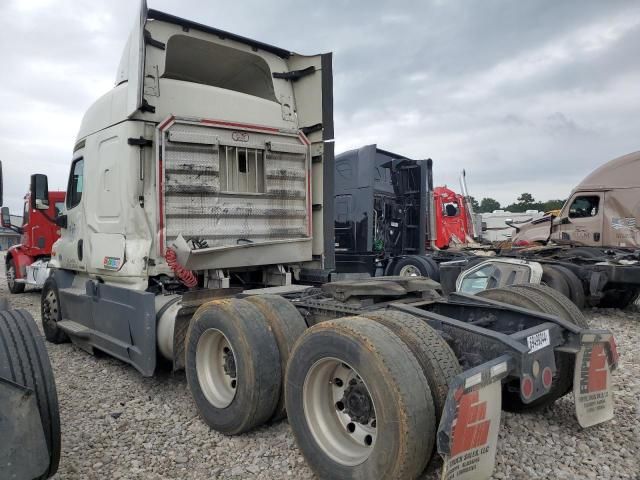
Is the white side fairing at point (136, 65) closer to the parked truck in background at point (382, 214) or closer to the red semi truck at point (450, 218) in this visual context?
the parked truck in background at point (382, 214)

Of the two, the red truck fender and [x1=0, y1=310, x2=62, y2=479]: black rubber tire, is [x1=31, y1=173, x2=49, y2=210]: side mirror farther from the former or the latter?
the red truck fender

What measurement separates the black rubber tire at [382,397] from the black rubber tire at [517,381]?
3.07 feet

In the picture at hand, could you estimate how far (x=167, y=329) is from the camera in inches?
163

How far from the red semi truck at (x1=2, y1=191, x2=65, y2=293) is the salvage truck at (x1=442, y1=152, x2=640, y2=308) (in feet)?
28.1

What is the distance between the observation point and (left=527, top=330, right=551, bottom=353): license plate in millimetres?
2641

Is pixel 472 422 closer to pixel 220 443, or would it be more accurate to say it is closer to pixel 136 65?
pixel 220 443

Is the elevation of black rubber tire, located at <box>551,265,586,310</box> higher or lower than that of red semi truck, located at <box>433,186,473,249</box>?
lower

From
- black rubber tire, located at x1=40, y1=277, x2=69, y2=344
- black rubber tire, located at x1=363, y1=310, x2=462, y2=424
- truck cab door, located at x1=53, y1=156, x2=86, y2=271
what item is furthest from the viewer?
black rubber tire, located at x1=40, y1=277, x2=69, y2=344

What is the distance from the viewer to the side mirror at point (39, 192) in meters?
5.93

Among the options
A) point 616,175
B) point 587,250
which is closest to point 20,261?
point 587,250

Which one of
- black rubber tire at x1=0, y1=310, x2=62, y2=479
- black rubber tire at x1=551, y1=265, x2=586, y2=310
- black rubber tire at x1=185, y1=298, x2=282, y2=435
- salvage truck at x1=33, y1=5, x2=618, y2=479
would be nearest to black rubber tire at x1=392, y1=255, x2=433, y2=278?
black rubber tire at x1=551, y1=265, x2=586, y2=310

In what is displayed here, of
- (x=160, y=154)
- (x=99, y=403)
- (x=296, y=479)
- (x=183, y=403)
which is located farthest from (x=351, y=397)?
(x=160, y=154)

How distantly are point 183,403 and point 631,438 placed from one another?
3.43 metres

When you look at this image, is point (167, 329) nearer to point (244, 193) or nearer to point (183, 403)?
point (183, 403)
